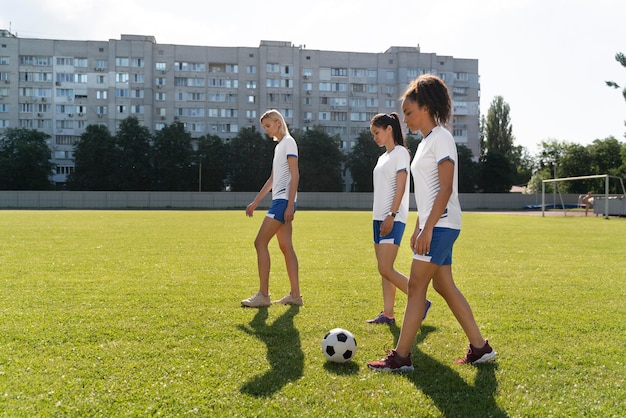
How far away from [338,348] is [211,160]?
A: 63514 millimetres

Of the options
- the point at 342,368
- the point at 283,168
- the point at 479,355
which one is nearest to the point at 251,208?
the point at 283,168

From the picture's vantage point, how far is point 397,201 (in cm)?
499

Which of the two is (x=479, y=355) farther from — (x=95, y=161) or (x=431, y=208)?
(x=95, y=161)

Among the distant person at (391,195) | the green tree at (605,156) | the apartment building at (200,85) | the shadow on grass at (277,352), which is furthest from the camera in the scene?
the green tree at (605,156)

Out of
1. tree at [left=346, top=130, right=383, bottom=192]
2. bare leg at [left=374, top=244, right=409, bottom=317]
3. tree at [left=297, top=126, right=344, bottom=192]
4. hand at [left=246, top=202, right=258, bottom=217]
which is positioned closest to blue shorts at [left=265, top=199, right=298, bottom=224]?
hand at [left=246, top=202, right=258, bottom=217]

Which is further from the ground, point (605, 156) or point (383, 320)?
point (605, 156)

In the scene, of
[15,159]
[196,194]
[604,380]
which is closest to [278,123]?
[604,380]

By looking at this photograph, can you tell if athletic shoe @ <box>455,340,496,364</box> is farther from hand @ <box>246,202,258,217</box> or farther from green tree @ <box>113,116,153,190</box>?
green tree @ <box>113,116,153,190</box>

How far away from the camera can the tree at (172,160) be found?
65562mm

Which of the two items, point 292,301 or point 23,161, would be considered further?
point 23,161

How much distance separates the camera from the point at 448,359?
4.25 metres

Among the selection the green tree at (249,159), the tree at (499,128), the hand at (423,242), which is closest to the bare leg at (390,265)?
the hand at (423,242)

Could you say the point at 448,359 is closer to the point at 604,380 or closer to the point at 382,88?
the point at 604,380

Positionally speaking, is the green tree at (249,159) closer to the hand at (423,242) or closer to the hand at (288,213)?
the hand at (288,213)
